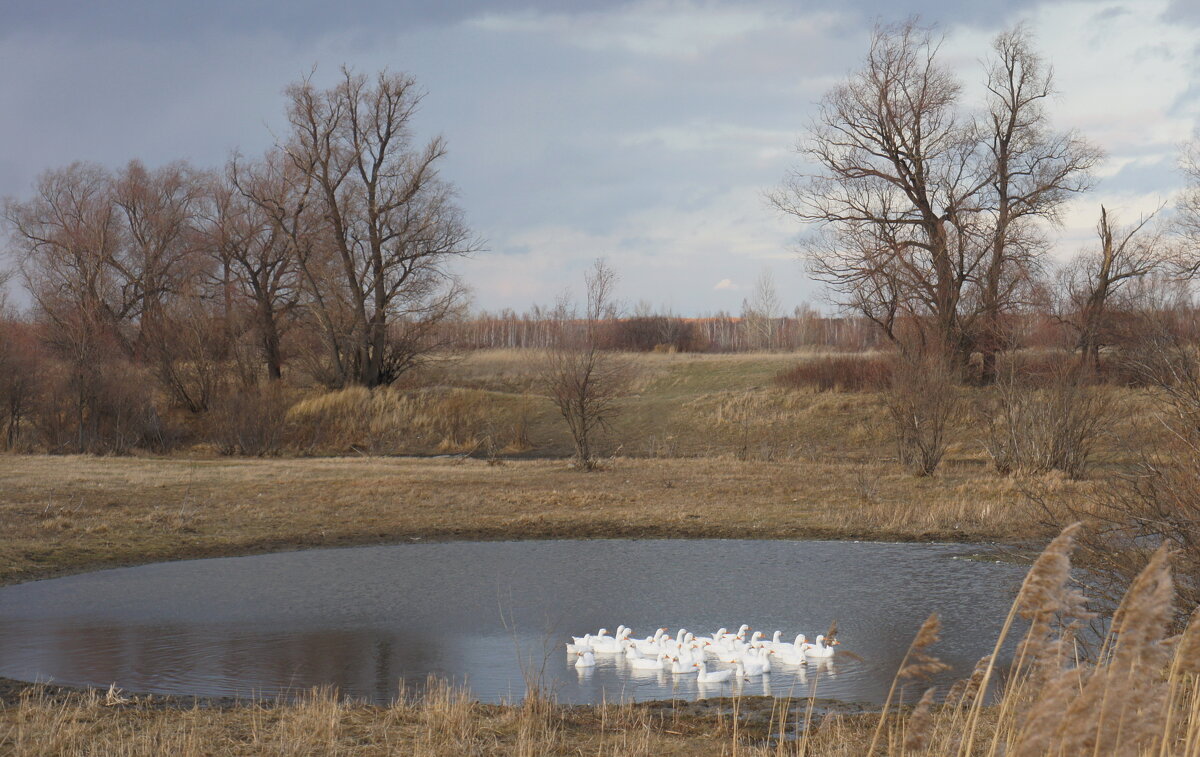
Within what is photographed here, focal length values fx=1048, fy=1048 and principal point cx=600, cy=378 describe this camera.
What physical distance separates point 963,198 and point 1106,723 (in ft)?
125

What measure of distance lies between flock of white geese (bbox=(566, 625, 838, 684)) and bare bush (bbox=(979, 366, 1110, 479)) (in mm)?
14821

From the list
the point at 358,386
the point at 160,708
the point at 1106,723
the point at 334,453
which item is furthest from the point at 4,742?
the point at 358,386

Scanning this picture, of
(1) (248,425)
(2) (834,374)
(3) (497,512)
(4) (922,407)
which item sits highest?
(2) (834,374)

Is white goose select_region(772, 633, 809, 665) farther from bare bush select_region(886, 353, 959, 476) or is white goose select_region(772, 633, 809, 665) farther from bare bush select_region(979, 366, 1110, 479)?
bare bush select_region(886, 353, 959, 476)

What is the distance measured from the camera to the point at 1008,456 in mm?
24016

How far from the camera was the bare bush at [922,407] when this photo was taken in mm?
24547

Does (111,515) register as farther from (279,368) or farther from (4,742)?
(279,368)

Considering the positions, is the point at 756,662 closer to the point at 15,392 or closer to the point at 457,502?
the point at 457,502

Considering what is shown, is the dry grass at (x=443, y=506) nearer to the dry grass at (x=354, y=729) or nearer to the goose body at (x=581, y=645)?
the goose body at (x=581, y=645)

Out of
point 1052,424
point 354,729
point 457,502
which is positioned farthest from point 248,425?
point 354,729

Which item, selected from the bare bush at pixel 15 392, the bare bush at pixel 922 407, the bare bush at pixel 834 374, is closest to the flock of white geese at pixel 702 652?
the bare bush at pixel 922 407

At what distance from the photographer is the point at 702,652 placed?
9648mm

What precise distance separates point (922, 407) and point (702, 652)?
1655cm

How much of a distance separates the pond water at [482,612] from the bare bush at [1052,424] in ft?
25.8
